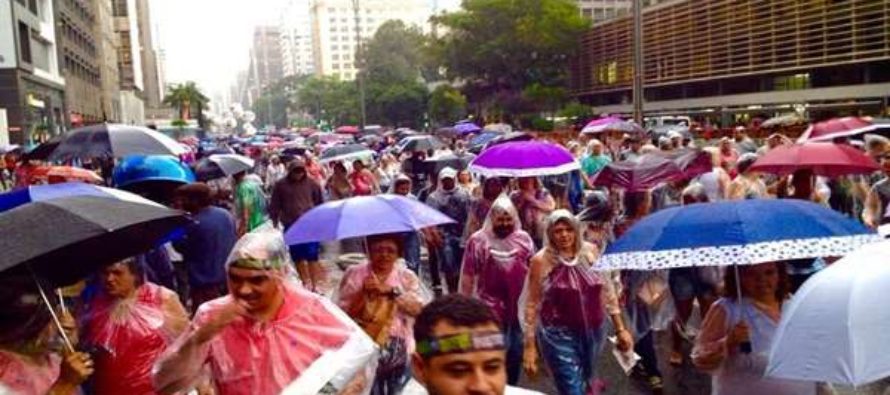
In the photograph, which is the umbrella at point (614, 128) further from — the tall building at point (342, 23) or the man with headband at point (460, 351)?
the tall building at point (342, 23)

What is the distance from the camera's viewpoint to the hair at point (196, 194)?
6857 mm

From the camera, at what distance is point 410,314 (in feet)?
14.3

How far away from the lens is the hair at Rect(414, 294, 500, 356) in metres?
2.52


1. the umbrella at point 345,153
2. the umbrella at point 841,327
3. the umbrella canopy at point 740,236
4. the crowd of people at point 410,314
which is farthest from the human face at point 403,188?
the umbrella at point 841,327

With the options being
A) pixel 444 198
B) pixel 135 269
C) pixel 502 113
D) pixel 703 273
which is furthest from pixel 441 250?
pixel 502 113

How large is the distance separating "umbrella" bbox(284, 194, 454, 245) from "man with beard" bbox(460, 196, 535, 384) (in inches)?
32.3

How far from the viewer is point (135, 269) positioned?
13.9 feet

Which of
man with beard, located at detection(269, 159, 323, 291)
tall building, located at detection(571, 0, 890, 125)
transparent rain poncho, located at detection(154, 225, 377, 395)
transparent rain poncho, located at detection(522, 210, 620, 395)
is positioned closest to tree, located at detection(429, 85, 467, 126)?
tall building, located at detection(571, 0, 890, 125)

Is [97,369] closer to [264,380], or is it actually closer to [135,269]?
[135,269]

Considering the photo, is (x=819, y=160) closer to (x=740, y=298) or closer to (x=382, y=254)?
(x=740, y=298)

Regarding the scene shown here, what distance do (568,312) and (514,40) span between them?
53306mm

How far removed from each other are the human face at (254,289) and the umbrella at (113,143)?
Answer: 206 inches

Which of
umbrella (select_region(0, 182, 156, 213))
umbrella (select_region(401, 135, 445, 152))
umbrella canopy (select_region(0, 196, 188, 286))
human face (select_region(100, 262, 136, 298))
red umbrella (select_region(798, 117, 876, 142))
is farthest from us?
umbrella (select_region(401, 135, 445, 152))

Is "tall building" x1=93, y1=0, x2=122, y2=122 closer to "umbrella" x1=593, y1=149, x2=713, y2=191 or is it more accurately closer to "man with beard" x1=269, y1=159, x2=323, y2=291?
"man with beard" x1=269, y1=159, x2=323, y2=291
